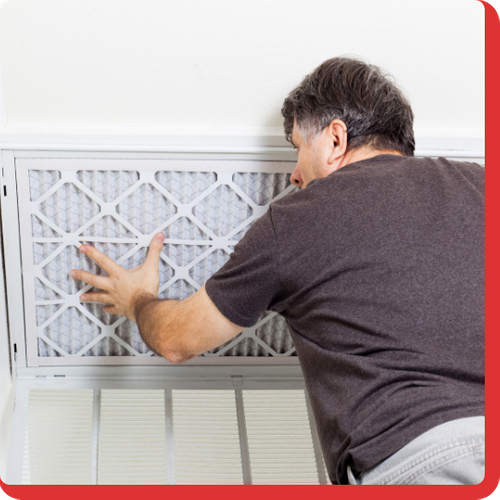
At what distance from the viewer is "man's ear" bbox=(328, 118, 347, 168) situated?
1051 millimetres

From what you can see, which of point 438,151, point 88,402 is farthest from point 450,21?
point 88,402

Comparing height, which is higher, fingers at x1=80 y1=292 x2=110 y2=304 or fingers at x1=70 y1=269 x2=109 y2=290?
fingers at x1=70 y1=269 x2=109 y2=290

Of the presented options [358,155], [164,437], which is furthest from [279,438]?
[358,155]

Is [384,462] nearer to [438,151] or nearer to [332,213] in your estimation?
[332,213]

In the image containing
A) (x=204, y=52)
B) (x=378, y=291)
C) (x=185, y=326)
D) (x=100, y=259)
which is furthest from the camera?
(x=100, y=259)

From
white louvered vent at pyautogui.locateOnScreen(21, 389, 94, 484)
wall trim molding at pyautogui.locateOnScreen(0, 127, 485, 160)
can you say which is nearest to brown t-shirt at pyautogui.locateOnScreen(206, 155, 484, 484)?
wall trim molding at pyautogui.locateOnScreen(0, 127, 485, 160)

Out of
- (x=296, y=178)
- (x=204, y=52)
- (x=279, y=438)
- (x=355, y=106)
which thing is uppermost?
(x=204, y=52)

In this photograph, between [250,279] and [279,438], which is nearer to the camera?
[250,279]

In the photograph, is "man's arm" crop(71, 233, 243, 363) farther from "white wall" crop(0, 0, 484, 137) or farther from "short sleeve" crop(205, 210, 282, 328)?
"white wall" crop(0, 0, 484, 137)

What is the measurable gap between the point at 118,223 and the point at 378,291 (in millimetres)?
686

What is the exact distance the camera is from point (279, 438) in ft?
4.48

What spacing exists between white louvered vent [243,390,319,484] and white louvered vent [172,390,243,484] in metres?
0.04

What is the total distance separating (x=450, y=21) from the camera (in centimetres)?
118

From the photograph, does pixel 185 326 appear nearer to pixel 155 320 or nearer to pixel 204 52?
pixel 155 320
